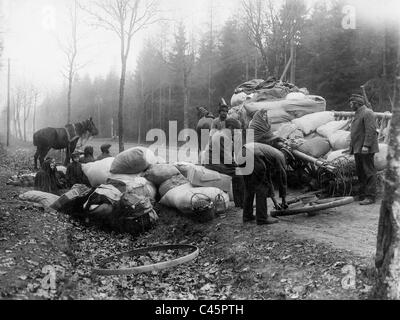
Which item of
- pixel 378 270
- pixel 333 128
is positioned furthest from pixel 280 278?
pixel 333 128

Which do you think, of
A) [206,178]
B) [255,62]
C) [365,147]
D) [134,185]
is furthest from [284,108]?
[255,62]

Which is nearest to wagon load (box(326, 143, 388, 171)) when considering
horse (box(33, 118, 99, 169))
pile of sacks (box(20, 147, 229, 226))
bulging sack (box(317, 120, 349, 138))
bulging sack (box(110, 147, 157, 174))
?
bulging sack (box(317, 120, 349, 138))

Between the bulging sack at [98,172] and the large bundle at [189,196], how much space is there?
1945mm

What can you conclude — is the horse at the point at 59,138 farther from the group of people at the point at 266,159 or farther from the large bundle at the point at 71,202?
the group of people at the point at 266,159

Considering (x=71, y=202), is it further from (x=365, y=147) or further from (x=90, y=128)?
(x=90, y=128)

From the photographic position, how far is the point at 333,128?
944 cm

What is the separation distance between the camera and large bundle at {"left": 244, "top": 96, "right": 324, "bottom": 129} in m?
10.3

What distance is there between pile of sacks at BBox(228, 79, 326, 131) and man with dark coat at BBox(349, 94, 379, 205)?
249cm

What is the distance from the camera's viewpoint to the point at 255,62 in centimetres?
3070

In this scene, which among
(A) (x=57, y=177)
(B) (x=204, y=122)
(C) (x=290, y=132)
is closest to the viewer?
(C) (x=290, y=132)

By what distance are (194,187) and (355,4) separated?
1854cm

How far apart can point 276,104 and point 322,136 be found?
1463 millimetres

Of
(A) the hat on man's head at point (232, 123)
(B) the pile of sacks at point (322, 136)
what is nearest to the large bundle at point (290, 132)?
(B) the pile of sacks at point (322, 136)

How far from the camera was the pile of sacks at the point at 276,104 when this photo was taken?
33.7 feet
